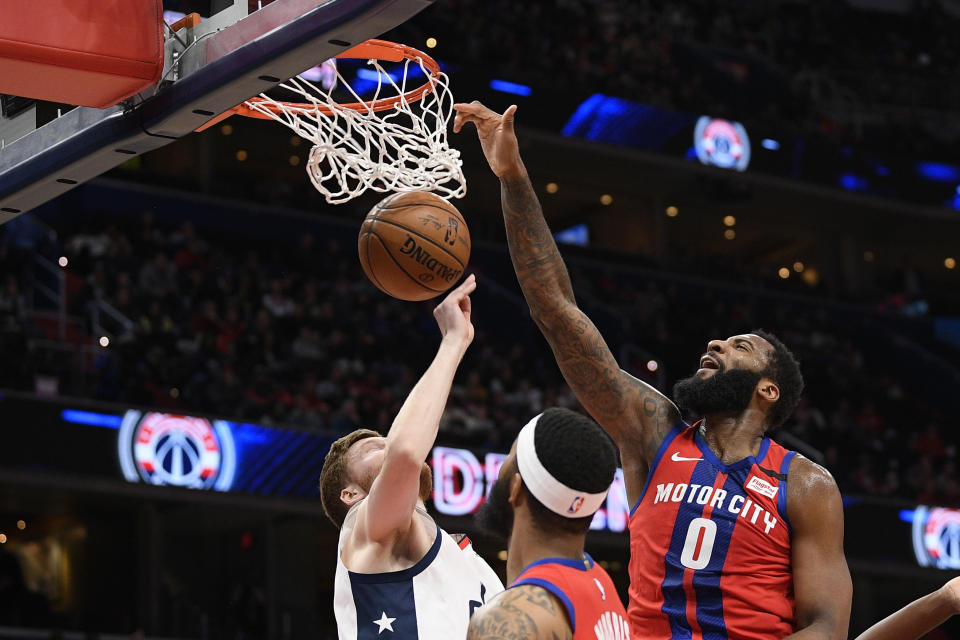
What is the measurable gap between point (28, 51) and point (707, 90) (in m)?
18.8

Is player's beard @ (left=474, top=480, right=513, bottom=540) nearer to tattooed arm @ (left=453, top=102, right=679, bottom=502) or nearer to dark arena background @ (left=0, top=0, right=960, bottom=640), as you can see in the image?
tattooed arm @ (left=453, top=102, right=679, bottom=502)

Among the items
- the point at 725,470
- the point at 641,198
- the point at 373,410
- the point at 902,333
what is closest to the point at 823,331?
the point at 902,333

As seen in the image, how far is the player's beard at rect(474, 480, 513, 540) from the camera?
9.34 ft

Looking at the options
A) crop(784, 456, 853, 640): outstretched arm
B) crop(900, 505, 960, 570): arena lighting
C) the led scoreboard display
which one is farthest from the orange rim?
crop(900, 505, 960, 570): arena lighting

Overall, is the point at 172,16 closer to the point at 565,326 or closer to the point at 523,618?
the point at 565,326

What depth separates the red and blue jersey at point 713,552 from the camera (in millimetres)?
3705

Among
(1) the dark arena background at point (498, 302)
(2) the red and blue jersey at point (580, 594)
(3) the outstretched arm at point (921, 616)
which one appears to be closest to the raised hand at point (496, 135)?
(2) the red and blue jersey at point (580, 594)

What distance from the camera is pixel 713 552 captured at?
12.3ft

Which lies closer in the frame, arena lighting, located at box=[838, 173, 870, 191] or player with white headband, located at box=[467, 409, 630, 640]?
player with white headband, located at box=[467, 409, 630, 640]

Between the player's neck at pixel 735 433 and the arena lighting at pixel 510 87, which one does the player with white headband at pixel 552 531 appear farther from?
the arena lighting at pixel 510 87

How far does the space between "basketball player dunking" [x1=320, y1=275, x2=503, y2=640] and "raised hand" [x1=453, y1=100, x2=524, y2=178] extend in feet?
1.93

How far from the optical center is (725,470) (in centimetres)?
387

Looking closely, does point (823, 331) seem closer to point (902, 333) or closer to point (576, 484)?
point (902, 333)

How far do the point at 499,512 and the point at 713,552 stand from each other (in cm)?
111
